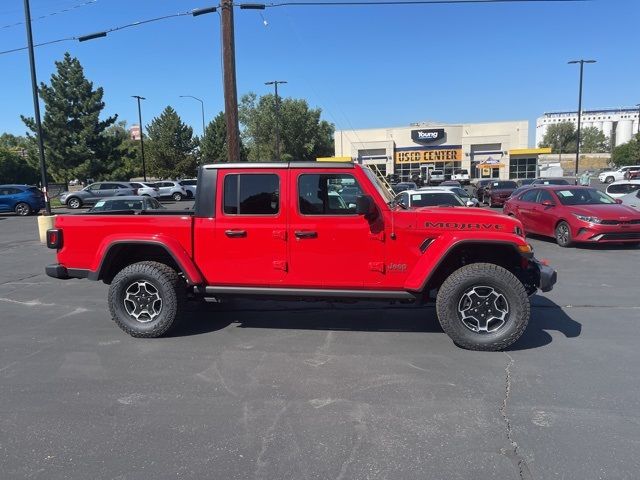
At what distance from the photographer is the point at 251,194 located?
5.30 meters

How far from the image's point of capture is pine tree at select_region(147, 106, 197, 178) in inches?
2242

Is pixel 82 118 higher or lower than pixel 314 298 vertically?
higher

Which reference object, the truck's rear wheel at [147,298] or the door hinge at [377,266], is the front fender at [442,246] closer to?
the door hinge at [377,266]

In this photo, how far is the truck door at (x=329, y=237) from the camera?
199 inches

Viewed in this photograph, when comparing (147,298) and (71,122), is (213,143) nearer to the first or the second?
(71,122)

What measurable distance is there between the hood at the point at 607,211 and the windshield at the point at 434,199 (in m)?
3.11

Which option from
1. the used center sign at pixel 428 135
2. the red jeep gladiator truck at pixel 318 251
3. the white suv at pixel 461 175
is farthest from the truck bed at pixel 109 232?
the used center sign at pixel 428 135

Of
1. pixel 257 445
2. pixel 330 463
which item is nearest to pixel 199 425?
pixel 257 445

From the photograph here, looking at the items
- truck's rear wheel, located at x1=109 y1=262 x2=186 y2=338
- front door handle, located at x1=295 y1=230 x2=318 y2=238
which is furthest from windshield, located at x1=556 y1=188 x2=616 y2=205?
truck's rear wheel, located at x1=109 y1=262 x2=186 y2=338

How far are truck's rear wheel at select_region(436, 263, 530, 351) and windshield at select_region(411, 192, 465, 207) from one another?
8.94 meters

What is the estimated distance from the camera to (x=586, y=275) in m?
8.57

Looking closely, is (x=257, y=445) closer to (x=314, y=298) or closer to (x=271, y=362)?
(x=271, y=362)

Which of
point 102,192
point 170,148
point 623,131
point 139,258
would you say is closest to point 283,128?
point 170,148

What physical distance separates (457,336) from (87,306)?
5179 mm
